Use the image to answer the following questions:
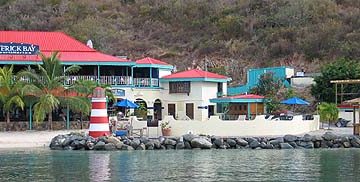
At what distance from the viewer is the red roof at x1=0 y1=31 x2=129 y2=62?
136ft

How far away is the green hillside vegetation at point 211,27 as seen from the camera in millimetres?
62094

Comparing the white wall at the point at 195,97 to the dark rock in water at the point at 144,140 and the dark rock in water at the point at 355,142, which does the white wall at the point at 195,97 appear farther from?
the dark rock in water at the point at 355,142

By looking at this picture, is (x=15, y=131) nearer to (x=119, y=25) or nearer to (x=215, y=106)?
(x=215, y=106)

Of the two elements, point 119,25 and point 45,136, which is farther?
point 119,25

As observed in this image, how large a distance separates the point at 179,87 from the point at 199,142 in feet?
39.6

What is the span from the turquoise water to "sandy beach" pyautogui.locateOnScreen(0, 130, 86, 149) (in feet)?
8.55

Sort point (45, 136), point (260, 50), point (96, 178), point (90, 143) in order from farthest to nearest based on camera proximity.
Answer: point (260, 50) < point (45, 136) < point (90, 143) < point (96, 178)

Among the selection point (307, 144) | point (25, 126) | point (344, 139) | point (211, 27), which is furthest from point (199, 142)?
point (211, 27)

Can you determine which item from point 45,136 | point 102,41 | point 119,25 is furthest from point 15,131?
point 119,25

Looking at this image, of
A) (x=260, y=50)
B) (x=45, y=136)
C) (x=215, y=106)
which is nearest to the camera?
(x=45, y=136)

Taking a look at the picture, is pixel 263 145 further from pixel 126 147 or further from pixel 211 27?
pixel 211 27

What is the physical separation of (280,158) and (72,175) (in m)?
9.68

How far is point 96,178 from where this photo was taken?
810 inches

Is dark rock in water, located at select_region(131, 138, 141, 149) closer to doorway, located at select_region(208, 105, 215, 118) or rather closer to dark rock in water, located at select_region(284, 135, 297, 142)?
dark rock in water, located at select_region(284, 135, 297, 142)
